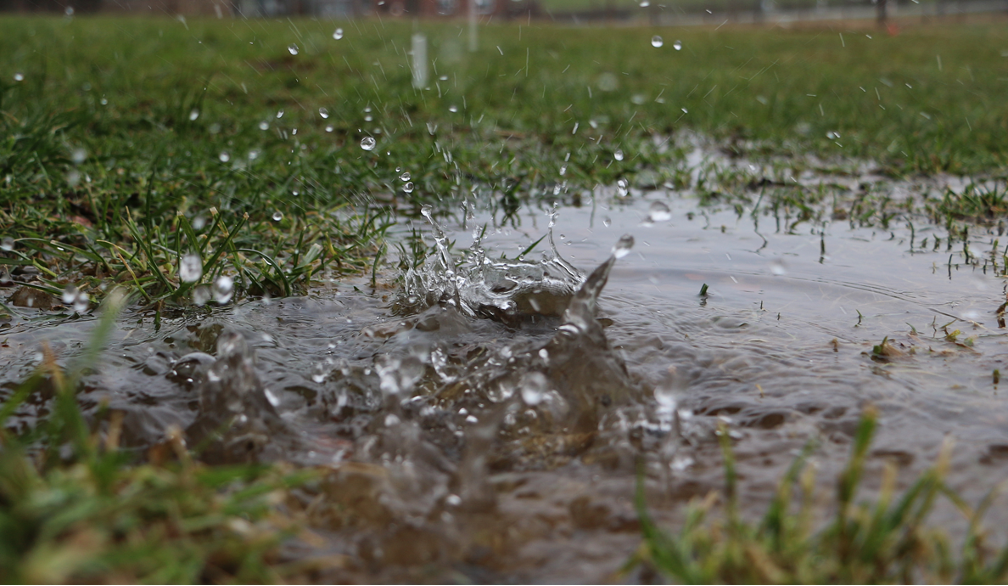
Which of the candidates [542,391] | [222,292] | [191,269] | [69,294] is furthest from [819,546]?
[69,294]

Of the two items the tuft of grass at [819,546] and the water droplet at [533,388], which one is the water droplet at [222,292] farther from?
the tuft of grass at [819,546]

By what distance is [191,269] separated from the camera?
304cm

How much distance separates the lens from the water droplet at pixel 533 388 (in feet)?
6.98

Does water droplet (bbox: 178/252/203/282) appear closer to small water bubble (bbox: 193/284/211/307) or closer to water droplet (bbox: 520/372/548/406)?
small water bubble (bbox: 193/284/211/307)

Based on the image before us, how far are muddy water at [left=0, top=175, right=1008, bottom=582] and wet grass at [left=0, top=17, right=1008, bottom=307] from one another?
22.5 inches

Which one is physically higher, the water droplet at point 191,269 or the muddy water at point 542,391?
the water droplet at point 191,269

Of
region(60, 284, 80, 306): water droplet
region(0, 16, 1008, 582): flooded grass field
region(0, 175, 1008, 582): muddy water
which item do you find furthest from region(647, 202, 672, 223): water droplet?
region(60, 284, 80, 306): water droplet

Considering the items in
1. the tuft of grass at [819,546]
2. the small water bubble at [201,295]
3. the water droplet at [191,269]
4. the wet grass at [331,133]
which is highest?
the wet grass at [331,133]

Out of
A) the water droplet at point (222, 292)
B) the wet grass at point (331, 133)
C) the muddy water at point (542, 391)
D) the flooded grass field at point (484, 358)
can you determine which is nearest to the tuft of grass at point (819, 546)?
the flooded grass field at point (484, 358)

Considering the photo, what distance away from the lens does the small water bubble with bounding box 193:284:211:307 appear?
299cm

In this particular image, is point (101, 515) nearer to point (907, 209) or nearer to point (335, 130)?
point (907, 209)

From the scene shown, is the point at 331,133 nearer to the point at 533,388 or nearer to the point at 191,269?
the point at 191,269

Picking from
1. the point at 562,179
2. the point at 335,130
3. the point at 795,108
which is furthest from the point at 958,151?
the point at 335,130

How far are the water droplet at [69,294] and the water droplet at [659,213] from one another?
291 cm
